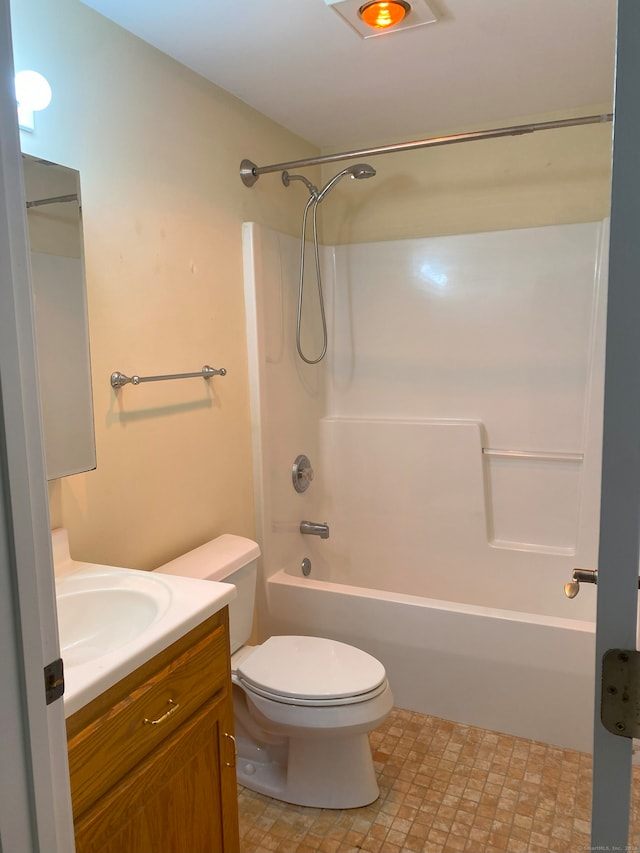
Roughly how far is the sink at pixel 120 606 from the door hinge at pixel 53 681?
40cm

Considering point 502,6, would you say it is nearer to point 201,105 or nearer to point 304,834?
point 201,105

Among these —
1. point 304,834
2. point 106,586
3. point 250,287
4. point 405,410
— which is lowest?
point 304,834

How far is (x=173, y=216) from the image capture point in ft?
6.81

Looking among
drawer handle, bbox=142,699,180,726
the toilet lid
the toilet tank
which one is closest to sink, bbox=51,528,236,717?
drawer handle, bbox=142,699,180,726

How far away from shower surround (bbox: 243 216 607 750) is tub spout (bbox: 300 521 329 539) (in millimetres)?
59

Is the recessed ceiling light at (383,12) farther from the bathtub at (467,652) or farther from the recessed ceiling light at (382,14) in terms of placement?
the bathtub at (467,652)

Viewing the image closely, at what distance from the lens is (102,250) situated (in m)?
1.80

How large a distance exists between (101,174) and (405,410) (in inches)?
67.4

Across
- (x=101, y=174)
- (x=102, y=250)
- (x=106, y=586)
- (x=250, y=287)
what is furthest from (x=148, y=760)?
(x=250, y=287)

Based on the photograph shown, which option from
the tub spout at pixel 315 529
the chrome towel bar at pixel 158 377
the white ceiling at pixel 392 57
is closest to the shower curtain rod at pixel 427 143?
the white ceiling at pixel 392 57

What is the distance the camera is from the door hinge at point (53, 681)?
85 cm

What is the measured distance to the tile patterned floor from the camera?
1.85 m

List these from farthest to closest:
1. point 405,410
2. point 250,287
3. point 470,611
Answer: point 405,410, point 250,287, point 470,611

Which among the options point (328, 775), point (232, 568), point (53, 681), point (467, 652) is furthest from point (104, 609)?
point (467, 652)
